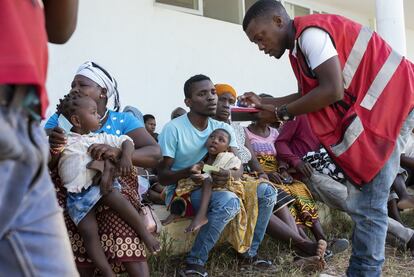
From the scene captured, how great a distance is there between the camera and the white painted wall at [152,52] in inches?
235

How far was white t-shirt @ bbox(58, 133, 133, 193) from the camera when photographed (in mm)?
2904

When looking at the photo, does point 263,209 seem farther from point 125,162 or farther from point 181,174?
point 125,162

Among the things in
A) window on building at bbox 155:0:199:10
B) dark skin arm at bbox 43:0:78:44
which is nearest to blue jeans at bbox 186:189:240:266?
dark skin arm at bbox 43:0:78:44

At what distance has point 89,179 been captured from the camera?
9.66 ft

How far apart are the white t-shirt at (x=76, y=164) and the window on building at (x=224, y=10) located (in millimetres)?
4798

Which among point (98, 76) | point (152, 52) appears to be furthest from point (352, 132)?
point (152, 52)

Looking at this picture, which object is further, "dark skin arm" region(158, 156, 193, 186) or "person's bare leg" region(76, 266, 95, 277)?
"dark skin arm" region(158, 156, 193, 186)

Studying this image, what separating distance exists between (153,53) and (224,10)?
1643 mm

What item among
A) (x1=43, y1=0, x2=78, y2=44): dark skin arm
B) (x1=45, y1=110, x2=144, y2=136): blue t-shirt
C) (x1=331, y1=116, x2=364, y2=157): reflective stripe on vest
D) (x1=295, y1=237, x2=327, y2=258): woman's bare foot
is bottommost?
(x1=295, y1=237, x2=327, y2=258): woman's bare foot

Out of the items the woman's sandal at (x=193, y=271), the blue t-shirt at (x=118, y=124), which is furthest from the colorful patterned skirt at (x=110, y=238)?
the woman's sandal at (x=193, y=271)

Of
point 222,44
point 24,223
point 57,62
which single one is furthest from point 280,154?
point 24,223

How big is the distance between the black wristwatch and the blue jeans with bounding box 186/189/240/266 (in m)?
0.98

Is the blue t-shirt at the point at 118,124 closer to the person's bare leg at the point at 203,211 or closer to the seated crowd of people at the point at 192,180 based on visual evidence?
the seated crowd of people at the point at 192,180

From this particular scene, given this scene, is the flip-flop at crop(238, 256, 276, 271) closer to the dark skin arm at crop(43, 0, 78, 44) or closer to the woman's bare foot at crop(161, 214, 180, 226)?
the woman's bare foot at crop(161, 214, 180, 226)
